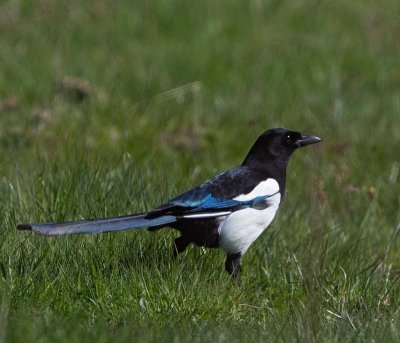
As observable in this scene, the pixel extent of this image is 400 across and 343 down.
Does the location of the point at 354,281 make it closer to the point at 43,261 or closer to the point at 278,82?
the point at 43,261

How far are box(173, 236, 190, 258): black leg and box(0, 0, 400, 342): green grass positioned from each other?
0.05 m

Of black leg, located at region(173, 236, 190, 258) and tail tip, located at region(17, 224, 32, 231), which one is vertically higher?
tail tip, located at region(17, 224, 32, 231)

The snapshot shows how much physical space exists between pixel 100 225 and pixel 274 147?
1.16 metres

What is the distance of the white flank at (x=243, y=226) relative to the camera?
17.0 ft

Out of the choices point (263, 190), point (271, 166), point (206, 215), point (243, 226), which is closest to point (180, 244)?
point (206, 215)

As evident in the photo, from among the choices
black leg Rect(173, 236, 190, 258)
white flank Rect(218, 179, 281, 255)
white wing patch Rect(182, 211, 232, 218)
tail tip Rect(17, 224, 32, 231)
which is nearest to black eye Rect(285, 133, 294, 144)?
white flank Rect(218, 179, 281, 255)

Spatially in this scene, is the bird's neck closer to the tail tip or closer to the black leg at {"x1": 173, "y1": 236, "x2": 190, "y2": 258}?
the black leg at {"x1": 173, "y1": 236, "x2": 190, "y2": 258}

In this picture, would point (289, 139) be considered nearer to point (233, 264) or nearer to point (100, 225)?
point (233, 264)

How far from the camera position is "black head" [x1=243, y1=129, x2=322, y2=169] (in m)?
5.63

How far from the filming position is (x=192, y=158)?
24.7ft

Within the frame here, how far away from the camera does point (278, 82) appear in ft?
30.3

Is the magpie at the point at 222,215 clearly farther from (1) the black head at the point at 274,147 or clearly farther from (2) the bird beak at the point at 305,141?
(2) the bird beak at the point at 305,141

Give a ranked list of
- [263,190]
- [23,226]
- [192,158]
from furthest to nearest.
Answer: [192,158] < [263,190] < [23,226]

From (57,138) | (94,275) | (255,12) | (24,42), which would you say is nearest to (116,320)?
(94,275)
